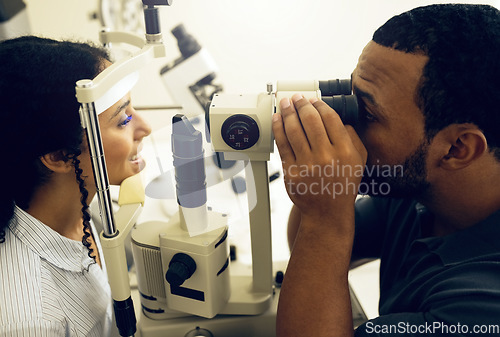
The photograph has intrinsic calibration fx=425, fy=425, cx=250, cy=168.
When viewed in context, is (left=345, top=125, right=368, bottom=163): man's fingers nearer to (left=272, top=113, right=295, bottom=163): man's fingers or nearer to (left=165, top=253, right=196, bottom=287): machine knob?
(left=272, top=113, right=295, bottom=163): man's fingers

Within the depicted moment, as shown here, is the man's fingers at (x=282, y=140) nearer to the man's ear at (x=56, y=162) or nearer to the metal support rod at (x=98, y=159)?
the metal support rod at (x=98, y=159)

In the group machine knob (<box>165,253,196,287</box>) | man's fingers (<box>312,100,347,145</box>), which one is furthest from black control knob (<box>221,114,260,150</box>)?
machine knob (<box>165,253,196,287</box>)

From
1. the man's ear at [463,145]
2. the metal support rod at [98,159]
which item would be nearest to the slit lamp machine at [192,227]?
the metal support rod at [98,159]

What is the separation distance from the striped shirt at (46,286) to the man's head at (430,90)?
703 mm

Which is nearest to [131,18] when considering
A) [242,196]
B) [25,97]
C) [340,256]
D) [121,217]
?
[242,196]

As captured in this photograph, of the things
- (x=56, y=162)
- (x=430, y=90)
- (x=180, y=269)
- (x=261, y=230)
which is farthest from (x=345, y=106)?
(x=56, y=162)

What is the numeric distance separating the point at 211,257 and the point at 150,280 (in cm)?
16

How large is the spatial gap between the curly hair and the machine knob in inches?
9.0

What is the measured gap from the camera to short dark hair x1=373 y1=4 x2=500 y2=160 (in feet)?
2.60

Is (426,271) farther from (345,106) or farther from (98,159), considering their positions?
(98,159)

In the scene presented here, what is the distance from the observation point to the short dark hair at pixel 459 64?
793 mm

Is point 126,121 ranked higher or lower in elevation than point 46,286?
higher

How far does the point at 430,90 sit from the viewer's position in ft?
2.71

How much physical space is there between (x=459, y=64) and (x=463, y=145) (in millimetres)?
163
